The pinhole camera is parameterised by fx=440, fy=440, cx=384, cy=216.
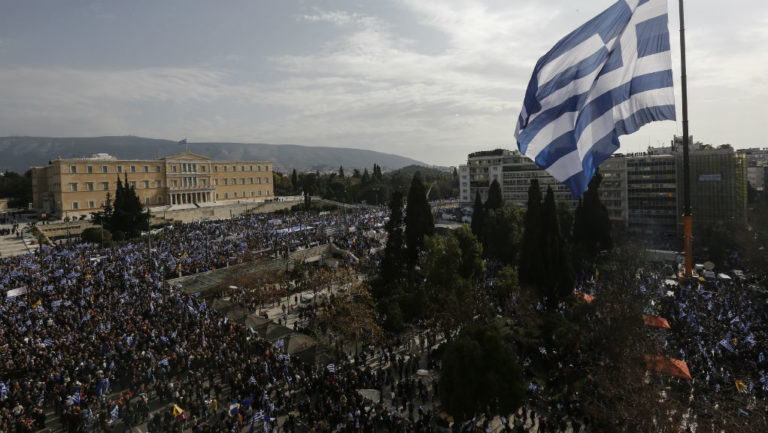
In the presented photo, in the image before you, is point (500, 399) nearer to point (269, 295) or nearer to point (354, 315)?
point (354, 315)

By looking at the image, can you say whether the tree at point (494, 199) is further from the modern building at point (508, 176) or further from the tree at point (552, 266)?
the modern building at point (508, 176)

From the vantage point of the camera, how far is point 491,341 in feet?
42.1

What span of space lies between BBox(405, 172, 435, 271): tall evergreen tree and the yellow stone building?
169ft

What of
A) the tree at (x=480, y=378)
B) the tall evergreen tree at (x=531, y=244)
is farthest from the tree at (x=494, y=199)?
the tree at (x=480, y=378)

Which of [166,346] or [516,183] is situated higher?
[516,183]

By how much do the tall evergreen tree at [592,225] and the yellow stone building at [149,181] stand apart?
58.1 m

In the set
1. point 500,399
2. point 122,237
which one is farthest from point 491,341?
point 122,237

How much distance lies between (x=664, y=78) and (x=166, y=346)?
19.0 m

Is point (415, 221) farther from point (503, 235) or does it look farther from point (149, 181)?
point (149, 181)

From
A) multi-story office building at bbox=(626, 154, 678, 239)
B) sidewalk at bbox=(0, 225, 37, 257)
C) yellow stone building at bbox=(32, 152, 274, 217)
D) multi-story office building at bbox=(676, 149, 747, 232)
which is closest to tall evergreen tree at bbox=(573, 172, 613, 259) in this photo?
multi-story office building at bbox=(676, 149, 747, 232)

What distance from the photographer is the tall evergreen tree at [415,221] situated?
85.5 ft

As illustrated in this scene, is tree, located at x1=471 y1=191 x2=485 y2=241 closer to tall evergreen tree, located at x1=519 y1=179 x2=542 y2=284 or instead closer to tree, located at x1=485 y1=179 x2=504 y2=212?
tree, located at x1=485 y1=179 x2=504 y2=212

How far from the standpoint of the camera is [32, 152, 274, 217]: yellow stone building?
59531mm

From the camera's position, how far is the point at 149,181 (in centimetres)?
6719
